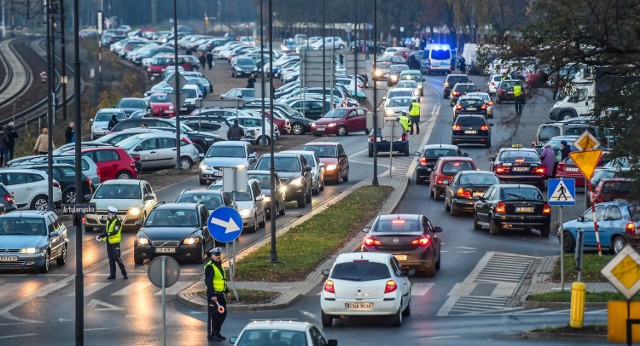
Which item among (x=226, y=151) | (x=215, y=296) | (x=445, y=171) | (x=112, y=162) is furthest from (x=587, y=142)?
(x=112, y=162)

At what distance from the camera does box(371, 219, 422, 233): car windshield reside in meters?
32.2

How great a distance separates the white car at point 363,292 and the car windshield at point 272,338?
7134mm

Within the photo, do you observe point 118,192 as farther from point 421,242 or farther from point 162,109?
point 162,109

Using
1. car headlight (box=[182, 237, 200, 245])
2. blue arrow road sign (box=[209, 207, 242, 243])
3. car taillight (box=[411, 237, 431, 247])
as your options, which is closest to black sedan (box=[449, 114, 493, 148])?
car headlight (box=[182, 237, 200, 245])

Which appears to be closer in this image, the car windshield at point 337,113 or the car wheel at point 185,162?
the car wheel at point 185,162

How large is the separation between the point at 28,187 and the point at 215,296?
70.0ft

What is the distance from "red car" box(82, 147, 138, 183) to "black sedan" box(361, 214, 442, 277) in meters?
20.1

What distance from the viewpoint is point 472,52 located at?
355ft

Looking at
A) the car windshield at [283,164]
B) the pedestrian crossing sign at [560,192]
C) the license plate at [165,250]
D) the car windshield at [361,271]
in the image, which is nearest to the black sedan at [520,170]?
the car windshield at [283,164]

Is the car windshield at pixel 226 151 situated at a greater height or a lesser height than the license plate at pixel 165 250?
greater

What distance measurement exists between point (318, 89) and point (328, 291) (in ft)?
215

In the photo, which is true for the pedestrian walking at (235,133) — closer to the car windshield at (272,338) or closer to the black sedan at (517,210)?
the black sedan at (517,210)

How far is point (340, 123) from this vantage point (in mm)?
72062

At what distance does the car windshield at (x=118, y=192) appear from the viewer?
41344mm
